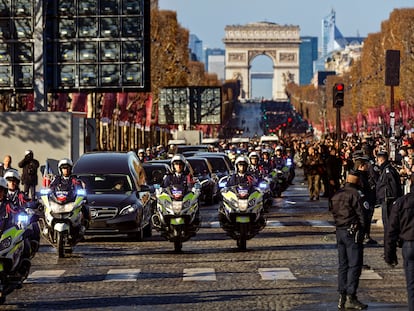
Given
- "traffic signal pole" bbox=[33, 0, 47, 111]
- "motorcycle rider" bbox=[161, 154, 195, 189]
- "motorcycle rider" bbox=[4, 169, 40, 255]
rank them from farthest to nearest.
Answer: "traffic signal pole" bbox=[33, 0, 47, 111] → "motorcycle rider" bbox=[161, 154, 195, 189] → "motorcycle rider" bbox=[4, 169, 40, 255]

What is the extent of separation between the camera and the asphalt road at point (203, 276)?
53.3 feet

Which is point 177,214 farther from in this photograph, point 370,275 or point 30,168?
point 30,168

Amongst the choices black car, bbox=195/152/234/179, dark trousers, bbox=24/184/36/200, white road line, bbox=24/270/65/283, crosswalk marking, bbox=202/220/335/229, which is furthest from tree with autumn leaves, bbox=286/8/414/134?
white road line, bbox=24/270/65/283

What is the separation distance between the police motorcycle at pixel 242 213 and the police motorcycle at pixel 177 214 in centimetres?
60

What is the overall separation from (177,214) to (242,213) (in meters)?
1.12

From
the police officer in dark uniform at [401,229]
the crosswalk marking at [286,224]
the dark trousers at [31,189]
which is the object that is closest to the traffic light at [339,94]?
the dark trousers at [31,189]

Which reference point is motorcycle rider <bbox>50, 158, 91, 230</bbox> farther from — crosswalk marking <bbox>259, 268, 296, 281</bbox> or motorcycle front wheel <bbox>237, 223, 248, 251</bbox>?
crosswalk marking <bbox>259, 268, 296, 281</bbox>

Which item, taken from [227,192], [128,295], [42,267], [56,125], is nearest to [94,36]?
[56,125]

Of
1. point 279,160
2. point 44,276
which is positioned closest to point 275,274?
point 44,276

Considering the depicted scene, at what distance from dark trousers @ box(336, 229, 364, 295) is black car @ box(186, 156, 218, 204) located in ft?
81.5

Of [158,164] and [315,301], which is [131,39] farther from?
[315,301]

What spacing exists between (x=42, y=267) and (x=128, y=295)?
13.7 feet

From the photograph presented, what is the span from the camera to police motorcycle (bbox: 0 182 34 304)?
51.1ft

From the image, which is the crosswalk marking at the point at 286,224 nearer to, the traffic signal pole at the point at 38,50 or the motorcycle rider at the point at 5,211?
the traffic signal pole at the point at 38,50
